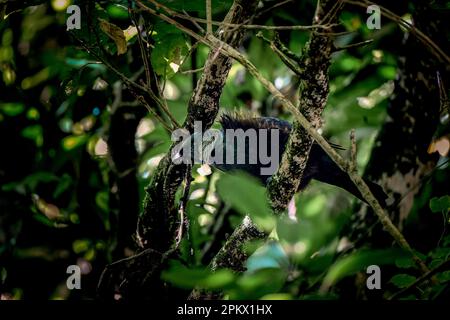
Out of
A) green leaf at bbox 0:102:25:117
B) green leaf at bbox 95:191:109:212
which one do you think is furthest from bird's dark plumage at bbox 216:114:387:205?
green leaf at bbox 0:102:25:117

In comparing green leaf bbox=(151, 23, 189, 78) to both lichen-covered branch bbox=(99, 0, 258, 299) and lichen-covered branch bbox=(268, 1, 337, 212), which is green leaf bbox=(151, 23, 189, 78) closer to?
lichen-covered branch bbox=(99, 0, 258, 299)

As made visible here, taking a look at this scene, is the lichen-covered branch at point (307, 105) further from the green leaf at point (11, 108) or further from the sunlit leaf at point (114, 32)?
the green leaf at point (11, 108)

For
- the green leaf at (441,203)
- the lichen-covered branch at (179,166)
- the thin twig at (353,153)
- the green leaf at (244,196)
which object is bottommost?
the green leaf at (244,196)

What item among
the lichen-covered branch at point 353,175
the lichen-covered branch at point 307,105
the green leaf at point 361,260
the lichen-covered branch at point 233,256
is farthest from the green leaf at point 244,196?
the lichen-covered branch at point 233,256

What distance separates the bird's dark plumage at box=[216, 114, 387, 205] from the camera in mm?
2225

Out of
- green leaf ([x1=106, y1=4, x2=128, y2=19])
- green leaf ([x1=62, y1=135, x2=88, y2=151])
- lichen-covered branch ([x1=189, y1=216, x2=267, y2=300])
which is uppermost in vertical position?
green leaf ([x1=106, y1=4, x2=128, y2=19])

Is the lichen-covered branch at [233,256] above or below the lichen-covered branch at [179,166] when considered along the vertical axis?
below

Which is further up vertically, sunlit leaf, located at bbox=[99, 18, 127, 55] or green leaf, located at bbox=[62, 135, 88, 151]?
green leaf, located at bbox=[62, 135, 88, 151]

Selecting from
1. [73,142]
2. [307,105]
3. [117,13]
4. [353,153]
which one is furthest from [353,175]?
[73,142]

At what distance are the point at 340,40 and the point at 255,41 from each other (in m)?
0.54

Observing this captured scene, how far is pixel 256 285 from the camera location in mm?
815

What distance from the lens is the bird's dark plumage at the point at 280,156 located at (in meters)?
2.22

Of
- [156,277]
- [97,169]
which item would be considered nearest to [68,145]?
[97,169]
